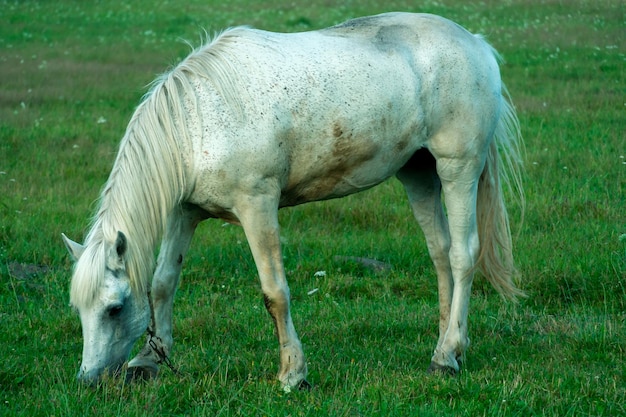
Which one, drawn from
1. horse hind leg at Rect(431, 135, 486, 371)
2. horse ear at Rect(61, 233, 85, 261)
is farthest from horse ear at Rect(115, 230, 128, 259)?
horse hind leg at Rect(431, 135, 486, 371)

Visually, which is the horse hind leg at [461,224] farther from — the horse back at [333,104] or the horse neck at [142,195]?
the horse neck at [142,195]

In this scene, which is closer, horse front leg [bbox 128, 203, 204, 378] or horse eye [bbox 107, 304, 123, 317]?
horse eye [bbox 107, 304, 123, 317]

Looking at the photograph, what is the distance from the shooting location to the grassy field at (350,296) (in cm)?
462

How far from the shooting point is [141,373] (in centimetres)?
513

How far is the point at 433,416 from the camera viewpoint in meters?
4.32

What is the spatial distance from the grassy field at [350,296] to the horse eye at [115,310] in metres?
0.37

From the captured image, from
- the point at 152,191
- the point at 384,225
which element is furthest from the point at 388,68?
the point at 384,225

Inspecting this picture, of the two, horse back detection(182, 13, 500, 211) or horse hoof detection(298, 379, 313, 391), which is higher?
horse back detection(182, 13, 500, 211)

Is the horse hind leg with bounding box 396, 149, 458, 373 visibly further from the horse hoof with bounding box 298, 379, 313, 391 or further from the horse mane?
the horse mane

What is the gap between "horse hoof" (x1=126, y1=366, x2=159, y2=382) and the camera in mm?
5055

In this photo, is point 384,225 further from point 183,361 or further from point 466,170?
point 183,361

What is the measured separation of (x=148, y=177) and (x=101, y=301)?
69 centimetres

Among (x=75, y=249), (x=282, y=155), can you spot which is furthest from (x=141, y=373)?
(x=282, y=155)

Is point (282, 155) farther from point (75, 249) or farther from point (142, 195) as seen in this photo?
point (75, 249)
